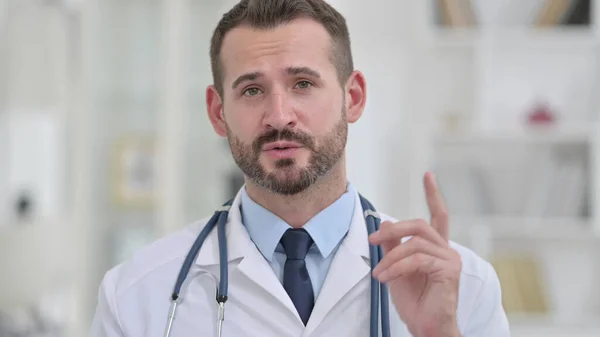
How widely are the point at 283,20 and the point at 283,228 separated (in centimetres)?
38

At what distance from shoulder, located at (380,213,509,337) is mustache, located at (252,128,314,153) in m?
0.38

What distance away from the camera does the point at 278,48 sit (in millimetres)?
1413

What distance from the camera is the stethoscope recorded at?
1339 mm

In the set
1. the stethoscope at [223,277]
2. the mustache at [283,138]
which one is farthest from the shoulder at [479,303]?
the mustache at [283,138]

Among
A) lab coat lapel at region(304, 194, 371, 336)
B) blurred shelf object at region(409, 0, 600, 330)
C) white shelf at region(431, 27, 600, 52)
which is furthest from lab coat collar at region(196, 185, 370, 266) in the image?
white shelf at region(431, 27, 600, 52)

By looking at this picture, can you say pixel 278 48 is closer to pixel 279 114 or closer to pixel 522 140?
pixel 279 114

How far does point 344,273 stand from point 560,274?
2281mm

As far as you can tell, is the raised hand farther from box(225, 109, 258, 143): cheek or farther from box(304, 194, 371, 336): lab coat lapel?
box(225, 109, 258, 143): cheek

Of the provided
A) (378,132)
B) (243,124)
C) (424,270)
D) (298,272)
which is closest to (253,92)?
(243,124)

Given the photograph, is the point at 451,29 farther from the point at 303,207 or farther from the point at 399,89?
the point at 303,207

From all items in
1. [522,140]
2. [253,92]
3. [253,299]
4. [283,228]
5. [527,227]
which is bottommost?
[527,227]

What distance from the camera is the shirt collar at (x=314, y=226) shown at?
4.76ft

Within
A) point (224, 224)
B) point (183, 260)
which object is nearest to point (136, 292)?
point (183, 260)

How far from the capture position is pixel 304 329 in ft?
4.46
